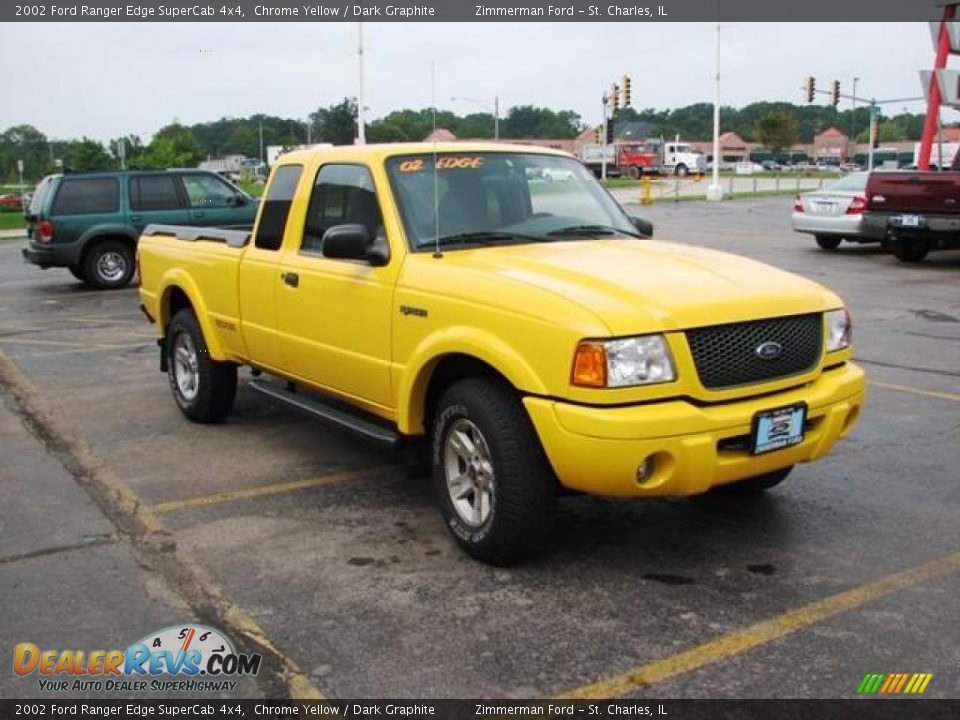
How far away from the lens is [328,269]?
5473 millimetres

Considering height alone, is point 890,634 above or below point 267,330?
below

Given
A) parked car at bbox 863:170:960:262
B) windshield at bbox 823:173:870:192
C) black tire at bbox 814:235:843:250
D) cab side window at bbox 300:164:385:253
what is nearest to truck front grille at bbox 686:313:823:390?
cab side window at bbox 300:164:385:253

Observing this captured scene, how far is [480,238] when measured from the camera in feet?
17.0

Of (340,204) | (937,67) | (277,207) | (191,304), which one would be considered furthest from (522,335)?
(937,67)

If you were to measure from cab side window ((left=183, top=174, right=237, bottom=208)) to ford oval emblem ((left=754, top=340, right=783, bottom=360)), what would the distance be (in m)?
13.1

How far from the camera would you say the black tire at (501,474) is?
4219 mm

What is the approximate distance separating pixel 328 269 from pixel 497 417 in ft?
5.45

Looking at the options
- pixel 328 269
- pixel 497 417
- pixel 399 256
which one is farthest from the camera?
pixel 328 269

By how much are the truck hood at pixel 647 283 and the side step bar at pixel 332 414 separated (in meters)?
0.95

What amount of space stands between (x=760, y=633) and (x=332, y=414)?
265 centimetres

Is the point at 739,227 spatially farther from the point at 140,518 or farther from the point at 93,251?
the point at 140,518

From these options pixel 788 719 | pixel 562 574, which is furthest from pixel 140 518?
pixel 788 719

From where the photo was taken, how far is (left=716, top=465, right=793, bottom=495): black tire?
5.31 meters

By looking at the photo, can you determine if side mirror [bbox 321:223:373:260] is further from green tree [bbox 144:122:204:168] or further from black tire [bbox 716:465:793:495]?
green tree [bbox 144:122:204:168]
